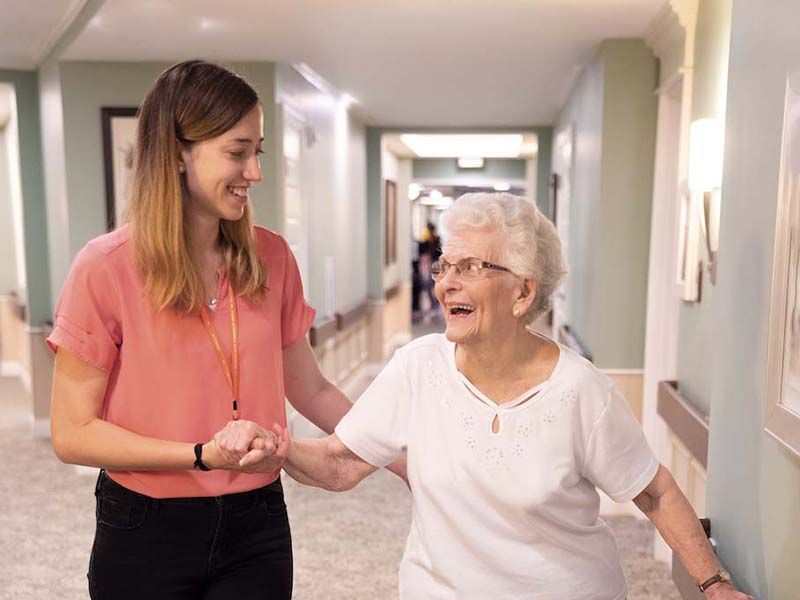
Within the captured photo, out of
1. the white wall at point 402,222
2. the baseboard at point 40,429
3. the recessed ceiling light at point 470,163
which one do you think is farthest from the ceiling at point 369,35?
the recessed ceiling light at point 470,163

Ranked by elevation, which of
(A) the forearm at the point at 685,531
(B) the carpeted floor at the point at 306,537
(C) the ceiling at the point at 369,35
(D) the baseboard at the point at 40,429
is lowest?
(B) the carpeted floor at the point at 306,537

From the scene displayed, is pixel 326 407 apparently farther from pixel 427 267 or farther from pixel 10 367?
pixel 427 267

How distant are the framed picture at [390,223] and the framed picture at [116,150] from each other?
376 cm

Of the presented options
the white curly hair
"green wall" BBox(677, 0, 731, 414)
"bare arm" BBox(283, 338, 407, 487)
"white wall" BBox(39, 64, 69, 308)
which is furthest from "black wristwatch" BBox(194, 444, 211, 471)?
"white wall" BBox(39, 64, 69, 308)

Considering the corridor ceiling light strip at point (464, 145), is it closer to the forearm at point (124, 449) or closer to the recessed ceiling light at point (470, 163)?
the recessed ceiling light at point (470, 163)

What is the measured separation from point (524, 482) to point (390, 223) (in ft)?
23.6

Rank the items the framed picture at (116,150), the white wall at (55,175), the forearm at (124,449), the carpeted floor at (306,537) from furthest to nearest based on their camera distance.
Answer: the white wall at (55,175), the framed picture at (116,150), the carpeted floor at (306,537), the forearm at (124,449)

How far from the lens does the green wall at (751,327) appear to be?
4.05 ft

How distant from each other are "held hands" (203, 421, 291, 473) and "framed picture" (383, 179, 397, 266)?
6469 millimetres

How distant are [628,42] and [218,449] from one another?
2.95 metres

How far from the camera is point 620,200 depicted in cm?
346

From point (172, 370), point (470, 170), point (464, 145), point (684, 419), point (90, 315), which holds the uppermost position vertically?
point (464, 145)

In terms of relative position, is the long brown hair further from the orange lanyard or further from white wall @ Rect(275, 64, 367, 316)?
white wall @ Rect(275, 64, 367, 316)

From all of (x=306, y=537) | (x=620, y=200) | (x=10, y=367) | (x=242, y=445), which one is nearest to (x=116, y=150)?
(x=306, y=537)
